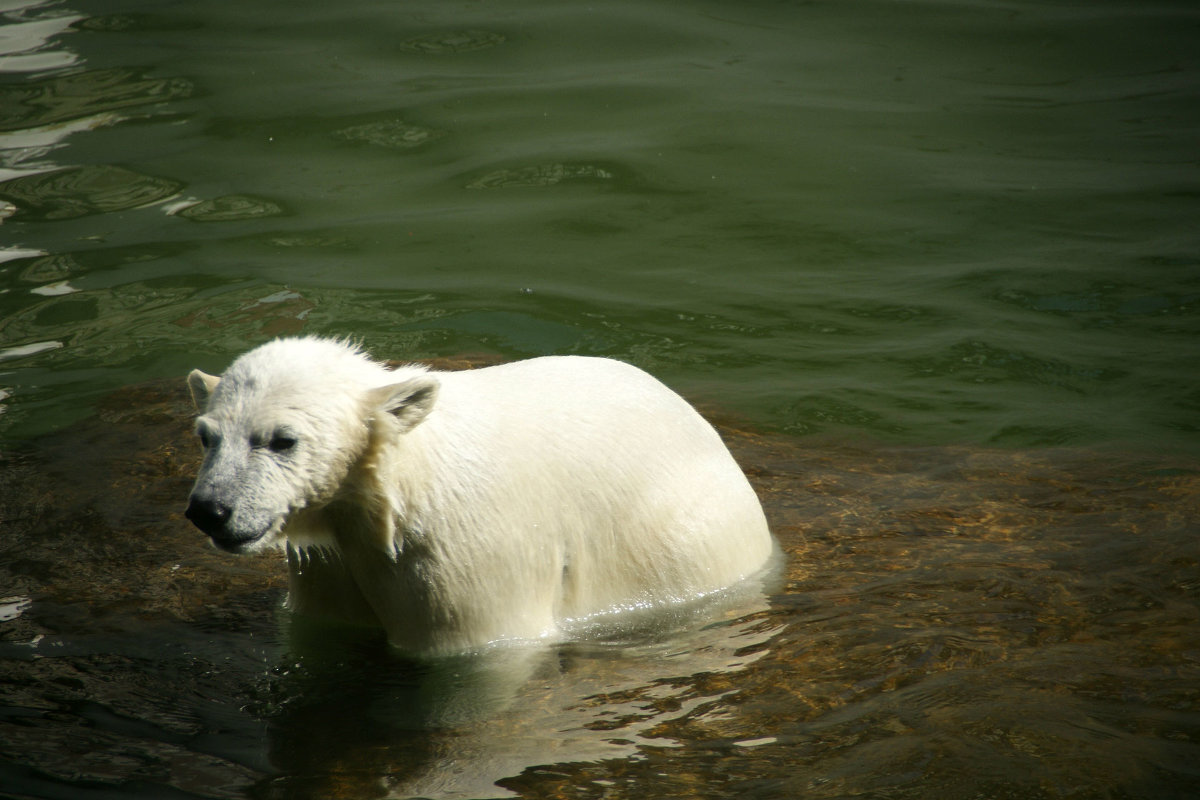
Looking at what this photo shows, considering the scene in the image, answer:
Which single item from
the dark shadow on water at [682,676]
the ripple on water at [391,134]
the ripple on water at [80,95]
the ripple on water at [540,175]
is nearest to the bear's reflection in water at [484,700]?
the dark shadow on water at [682,676]

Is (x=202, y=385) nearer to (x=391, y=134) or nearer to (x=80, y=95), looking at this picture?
(x=391, y=134)

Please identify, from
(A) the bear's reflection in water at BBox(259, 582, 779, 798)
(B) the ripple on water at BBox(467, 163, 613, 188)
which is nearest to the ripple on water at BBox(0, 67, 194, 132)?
(B) the ripple on water at BBox(467, 163, 613, 188)

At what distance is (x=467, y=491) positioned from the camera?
4660mm

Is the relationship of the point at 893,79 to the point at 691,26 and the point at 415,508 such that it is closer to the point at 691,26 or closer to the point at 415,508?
the point at 691,26

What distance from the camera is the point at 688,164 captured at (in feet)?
41.2

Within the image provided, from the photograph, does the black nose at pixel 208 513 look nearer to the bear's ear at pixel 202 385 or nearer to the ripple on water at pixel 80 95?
the bear's ear at pixel 202 385

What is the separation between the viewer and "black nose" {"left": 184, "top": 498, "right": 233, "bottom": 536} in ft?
12.9

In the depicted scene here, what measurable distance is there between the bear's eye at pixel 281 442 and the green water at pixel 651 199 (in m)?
4.11

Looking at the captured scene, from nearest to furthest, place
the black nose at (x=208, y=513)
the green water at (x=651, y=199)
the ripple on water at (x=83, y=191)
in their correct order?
the black nose at (x=208, y=513)
the green water at (x=651, y=199)
the ripple on water at (x=83, y=191)

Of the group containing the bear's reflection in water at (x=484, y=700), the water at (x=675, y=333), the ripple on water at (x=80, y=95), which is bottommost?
the bear's reflection in water at (x=484, y=700)

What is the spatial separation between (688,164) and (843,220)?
6.21 ft

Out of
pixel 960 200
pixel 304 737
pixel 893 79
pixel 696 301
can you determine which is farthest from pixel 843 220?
pixel 304 737

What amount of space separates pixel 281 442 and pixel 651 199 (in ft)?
27.2

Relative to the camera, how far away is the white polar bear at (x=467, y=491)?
4.09m
